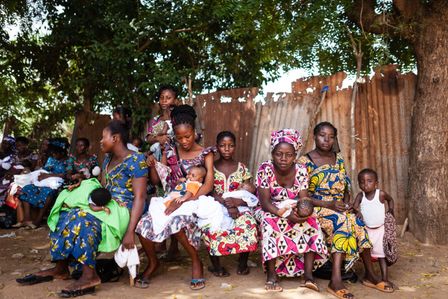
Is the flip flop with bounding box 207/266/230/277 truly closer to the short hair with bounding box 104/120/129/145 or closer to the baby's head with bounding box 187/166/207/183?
the baby's head with bounding box 187/166/207/183

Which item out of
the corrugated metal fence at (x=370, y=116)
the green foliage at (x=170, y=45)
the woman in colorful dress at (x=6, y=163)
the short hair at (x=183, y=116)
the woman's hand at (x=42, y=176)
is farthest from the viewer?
the woman in colorful dress at (x=6, y=163)

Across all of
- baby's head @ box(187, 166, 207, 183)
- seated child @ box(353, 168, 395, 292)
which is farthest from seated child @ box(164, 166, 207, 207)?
seated child @ box(353, 168, 395, 292)

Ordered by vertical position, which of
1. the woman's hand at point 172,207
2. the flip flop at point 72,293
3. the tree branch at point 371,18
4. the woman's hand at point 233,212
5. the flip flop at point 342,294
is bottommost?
the flip flop at point 72,293

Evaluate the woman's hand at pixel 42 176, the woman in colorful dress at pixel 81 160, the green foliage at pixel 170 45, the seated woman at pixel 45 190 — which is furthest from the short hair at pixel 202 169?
the woman's hand at pixel 42 176

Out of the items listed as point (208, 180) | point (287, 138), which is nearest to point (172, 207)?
point (208, 180)

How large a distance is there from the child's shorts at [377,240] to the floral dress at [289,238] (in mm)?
468

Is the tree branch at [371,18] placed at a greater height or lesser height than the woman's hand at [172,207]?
greater

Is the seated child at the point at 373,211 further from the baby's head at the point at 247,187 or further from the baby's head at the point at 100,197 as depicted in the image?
the baby's head at the point at 100,197

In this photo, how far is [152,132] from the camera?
5605mm

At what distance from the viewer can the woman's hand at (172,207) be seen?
14.7 feet

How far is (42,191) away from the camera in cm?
741

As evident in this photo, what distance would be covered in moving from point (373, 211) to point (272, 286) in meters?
1.25

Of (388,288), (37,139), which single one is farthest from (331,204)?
(37,139)

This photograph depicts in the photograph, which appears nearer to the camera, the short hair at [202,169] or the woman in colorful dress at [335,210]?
the woman in colorful dress at [335,210]
